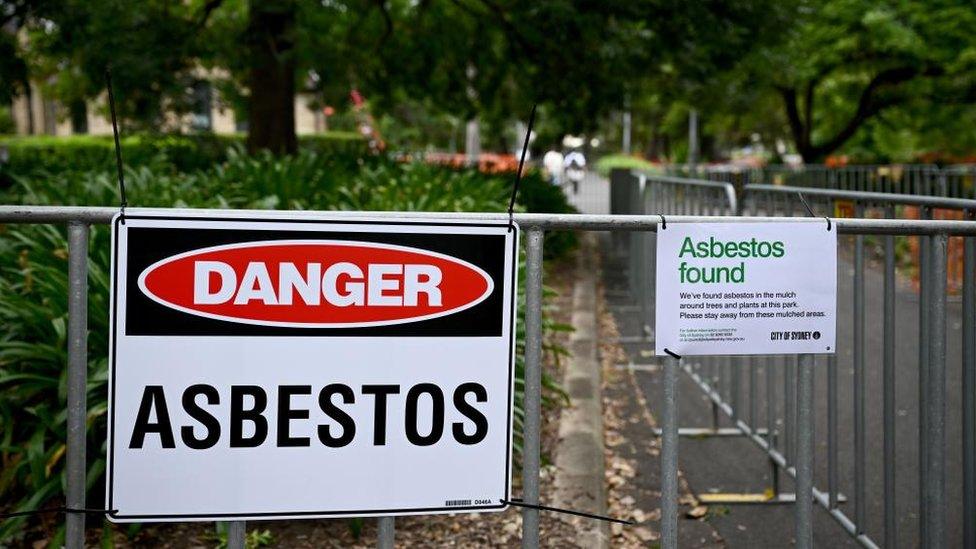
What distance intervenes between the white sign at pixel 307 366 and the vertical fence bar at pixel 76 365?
0.15 m

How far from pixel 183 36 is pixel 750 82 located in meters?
10.6

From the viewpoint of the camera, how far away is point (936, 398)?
3.56m

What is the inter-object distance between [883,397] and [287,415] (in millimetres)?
→ 3020

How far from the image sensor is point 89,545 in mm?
4223

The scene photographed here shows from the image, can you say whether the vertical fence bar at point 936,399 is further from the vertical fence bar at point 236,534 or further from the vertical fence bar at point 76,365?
the vertical fence bar at point 76,365

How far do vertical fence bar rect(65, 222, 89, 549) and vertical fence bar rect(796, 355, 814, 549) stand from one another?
6.84 feet

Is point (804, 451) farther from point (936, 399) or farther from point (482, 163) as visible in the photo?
point (482, 163)

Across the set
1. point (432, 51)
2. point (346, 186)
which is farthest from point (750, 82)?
point (346, 186)

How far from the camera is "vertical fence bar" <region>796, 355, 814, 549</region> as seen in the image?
3.34m

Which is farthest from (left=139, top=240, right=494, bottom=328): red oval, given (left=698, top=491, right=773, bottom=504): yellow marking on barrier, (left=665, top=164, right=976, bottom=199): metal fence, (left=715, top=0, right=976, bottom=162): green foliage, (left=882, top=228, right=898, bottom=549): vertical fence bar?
(left=715, top=0, right=976, bottom=162): green foliage

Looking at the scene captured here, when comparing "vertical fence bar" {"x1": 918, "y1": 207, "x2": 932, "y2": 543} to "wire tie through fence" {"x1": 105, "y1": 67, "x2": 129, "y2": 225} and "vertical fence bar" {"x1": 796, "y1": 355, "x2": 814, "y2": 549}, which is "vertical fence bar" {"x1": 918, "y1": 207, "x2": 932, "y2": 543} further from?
"wire tie through fence" {"x1": 105, "y1": 67, "x2": 129, "y2": 225}

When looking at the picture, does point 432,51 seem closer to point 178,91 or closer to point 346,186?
point 178,91

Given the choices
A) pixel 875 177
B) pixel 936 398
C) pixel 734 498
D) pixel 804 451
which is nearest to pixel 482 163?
pixel 875 177

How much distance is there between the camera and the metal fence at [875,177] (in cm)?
1480
